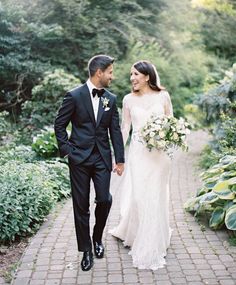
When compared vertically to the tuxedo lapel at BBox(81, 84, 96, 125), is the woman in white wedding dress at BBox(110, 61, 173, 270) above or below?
below

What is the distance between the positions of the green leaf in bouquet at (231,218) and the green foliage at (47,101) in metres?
7.17

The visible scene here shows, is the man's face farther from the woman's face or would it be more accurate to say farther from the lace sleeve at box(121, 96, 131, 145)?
the lace sleeve at box(121, 96, 131, 145)

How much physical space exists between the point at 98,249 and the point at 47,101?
776cm

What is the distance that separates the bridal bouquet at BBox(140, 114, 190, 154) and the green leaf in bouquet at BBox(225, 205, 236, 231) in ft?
3.57

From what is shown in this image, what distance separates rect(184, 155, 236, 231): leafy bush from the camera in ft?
17.9

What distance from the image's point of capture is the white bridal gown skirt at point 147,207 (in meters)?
4.56

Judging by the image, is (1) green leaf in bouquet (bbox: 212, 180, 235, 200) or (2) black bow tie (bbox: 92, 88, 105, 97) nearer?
(2) black bow tie (bbox: 92, 88, 105, 97)

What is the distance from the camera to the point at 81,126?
14.1 feet

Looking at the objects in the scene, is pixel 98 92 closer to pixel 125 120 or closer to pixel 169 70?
pixel 125 120

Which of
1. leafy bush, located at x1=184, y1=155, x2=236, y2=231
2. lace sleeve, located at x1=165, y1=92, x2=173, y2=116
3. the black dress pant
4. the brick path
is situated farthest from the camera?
leafy bush, located at x1=184, y1=155, x2=236, y2=231

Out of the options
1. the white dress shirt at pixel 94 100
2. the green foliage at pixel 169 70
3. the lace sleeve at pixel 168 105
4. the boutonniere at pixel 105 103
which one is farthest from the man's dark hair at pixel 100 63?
the green foliage at pixel 169 70

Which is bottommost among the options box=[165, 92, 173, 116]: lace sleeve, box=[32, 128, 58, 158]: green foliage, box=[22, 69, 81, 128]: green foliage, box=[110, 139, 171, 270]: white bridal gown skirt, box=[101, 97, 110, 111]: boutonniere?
box=[22, 69, 81, 128]: green foliage

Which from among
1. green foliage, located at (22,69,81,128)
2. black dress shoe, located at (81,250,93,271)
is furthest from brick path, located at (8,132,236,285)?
green foliage, located at (22,69,81,128)

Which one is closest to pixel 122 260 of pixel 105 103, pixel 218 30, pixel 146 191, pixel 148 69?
pixel 146 191
